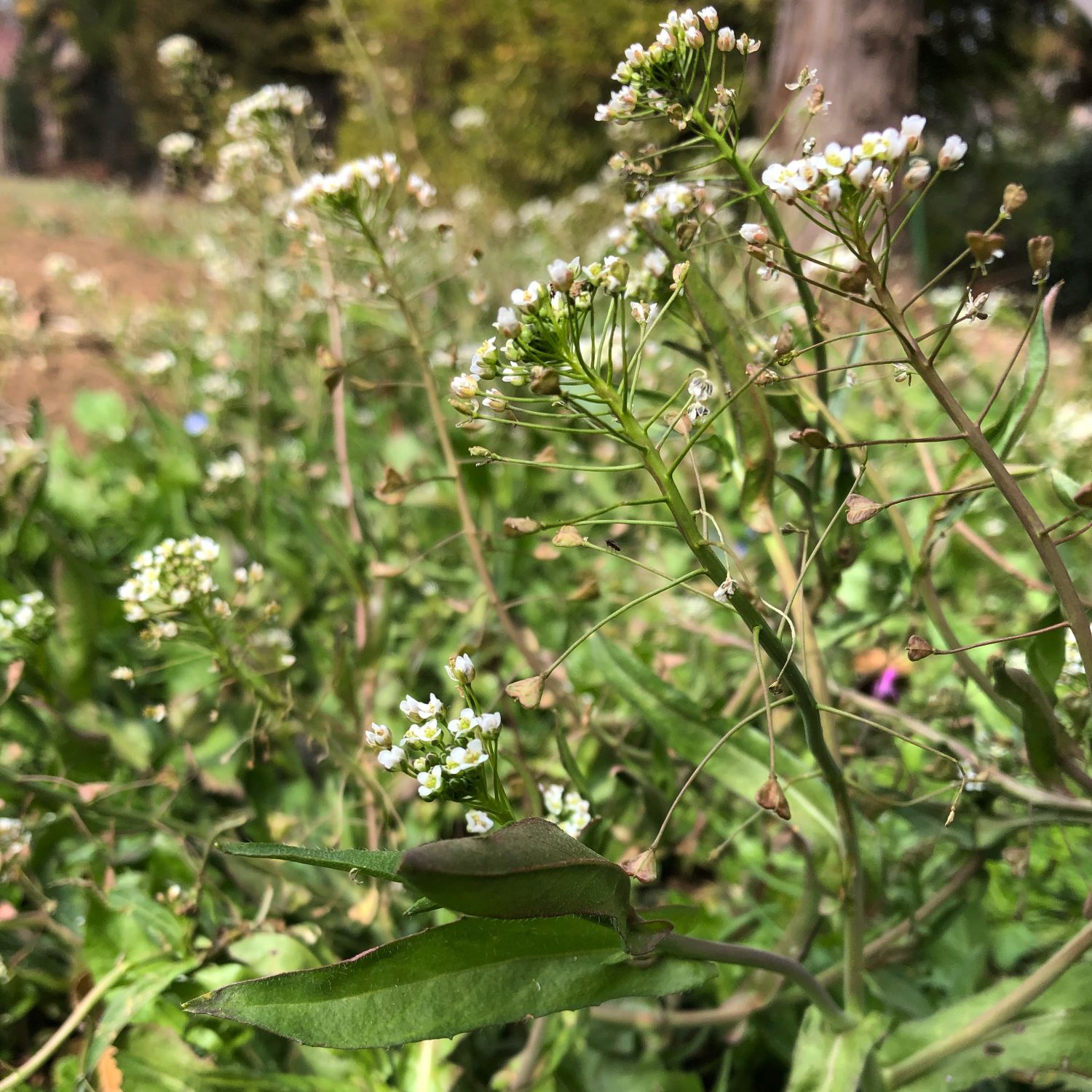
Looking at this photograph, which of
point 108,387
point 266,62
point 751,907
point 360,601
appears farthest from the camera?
point 266,62

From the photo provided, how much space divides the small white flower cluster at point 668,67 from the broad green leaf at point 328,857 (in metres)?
0.49

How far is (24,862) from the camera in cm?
95

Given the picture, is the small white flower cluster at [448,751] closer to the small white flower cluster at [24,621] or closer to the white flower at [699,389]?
the white flower at [699,389]

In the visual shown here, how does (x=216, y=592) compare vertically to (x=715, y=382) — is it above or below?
below

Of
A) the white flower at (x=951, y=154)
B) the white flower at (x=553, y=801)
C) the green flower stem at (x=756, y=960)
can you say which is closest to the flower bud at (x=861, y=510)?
the white flower at (x=951, y=154)

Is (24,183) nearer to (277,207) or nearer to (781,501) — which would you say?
(277,207)

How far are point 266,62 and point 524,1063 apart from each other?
12.6 m

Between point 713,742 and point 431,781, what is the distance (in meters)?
0.36

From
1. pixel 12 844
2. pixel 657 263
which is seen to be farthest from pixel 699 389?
pixel 12 844

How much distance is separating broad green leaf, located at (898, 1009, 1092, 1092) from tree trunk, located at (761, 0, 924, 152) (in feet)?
11.3

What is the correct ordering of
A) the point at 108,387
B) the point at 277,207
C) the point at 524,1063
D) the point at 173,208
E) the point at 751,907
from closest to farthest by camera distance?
the point at 524,1063, the point at 751,907, the point at 277,207, the point at 108,387, the point at 173,208

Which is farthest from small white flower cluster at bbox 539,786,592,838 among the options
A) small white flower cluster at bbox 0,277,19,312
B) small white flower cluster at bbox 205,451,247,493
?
small white flower cluster at bbox 0,277,19,312

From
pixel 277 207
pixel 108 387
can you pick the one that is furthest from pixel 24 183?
pixel 277 207

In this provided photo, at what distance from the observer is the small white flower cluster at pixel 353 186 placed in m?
0.83
